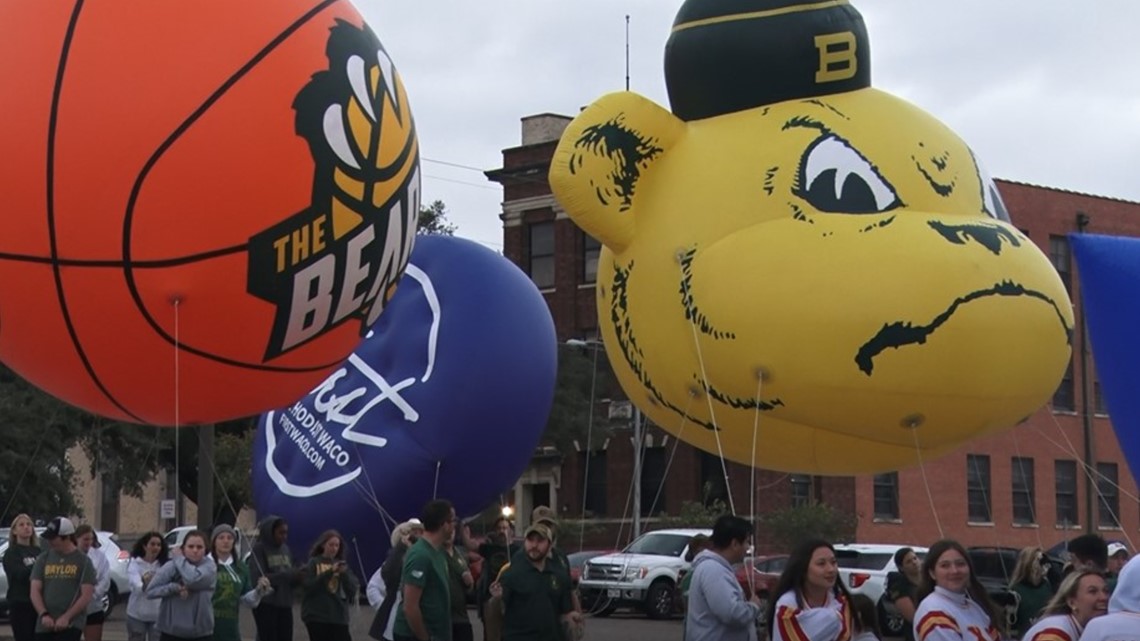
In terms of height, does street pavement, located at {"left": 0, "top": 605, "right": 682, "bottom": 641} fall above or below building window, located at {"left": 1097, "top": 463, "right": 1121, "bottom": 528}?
below

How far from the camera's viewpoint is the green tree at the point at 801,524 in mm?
34125

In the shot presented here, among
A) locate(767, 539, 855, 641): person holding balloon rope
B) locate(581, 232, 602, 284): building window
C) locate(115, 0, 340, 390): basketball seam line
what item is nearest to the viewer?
locate(767, 539, 855, 641): person holding balloon rope

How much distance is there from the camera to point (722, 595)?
350 inches

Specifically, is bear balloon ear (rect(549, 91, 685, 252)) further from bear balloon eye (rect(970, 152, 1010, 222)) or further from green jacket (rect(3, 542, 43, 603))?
green jacket (rect(3, 542, 43, 603))

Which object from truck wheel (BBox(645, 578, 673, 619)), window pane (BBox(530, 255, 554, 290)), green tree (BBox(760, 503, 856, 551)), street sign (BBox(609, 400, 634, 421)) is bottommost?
truck wheel (BBox(645, 578, 673, 619))

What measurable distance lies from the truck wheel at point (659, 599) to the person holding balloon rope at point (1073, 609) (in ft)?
66.9

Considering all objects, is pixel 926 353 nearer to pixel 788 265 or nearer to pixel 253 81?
pixel 788 265

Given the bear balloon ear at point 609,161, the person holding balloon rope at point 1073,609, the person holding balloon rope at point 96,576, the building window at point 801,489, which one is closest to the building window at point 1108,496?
the building window at point 801,489

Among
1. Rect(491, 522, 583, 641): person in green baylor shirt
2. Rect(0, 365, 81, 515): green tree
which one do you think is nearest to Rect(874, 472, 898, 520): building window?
Rect(0, 365, 81, 515): green tree

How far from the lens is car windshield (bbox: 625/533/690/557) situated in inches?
1094

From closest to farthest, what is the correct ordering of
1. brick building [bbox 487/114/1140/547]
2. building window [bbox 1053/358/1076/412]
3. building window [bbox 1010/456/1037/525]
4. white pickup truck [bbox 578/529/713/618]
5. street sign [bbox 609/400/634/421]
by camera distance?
white pickup truck [bbox 578/529/713/618] < brick building [bbox 487/114/1140/547] < street sign [bbox 609/400/634/421] < building window [bbox 1010/456/1037/525] < building window [bbox 1053/358/1076/412]

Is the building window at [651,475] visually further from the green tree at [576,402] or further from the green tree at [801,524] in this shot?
the green tree at [801,524]

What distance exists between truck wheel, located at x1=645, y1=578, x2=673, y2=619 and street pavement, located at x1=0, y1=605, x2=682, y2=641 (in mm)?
148

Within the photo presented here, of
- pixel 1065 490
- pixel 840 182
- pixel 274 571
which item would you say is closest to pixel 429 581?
pixel 274 571
